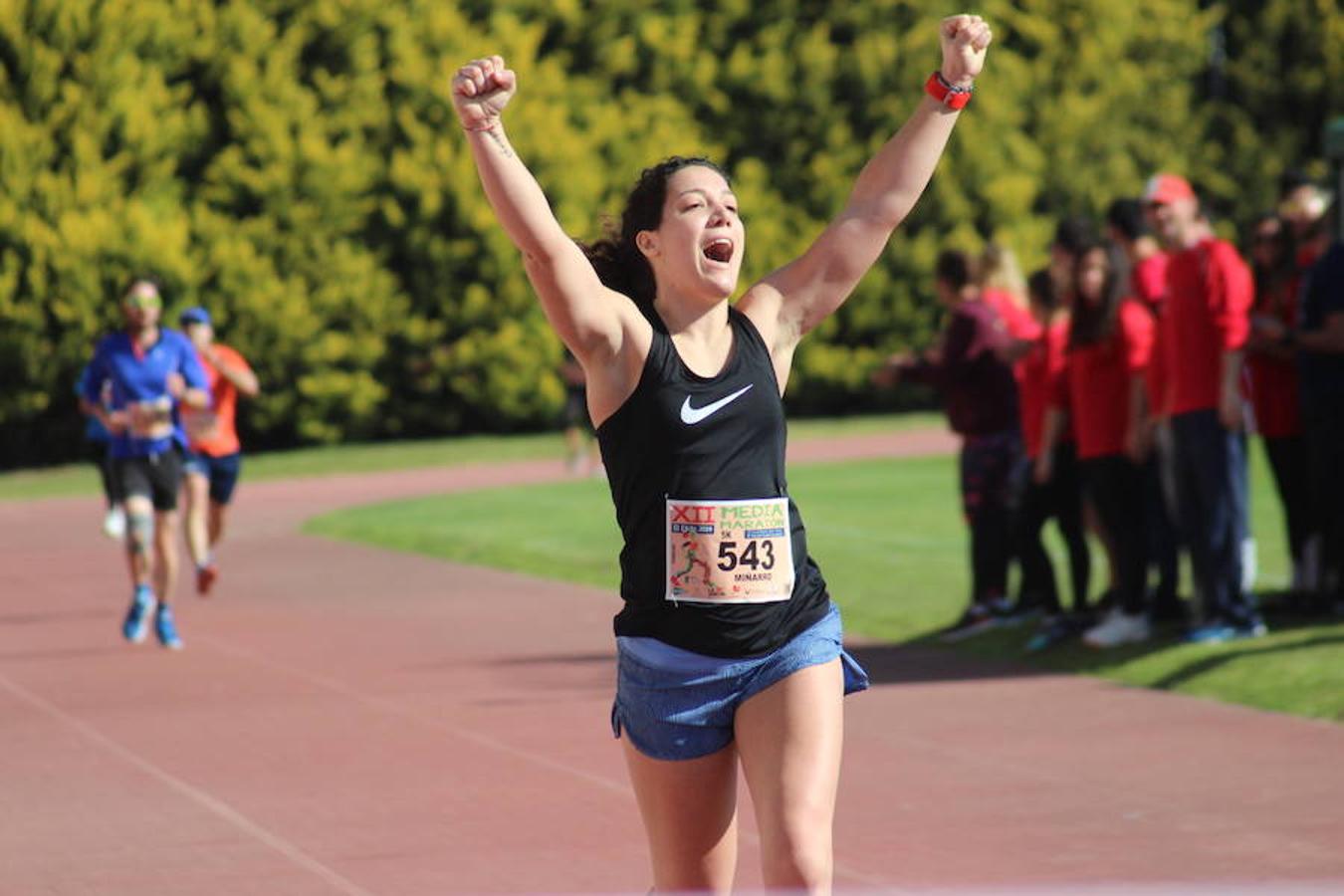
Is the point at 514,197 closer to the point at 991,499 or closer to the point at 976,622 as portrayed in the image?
the point at 991,499

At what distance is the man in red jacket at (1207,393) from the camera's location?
9.88 meters

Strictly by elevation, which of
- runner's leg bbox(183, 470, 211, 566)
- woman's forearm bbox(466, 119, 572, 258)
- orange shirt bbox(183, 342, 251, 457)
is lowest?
runner's leg bbox(183, 470, 211, 566)

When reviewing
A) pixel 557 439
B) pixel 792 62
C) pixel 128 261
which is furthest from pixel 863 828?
pixel 792 62

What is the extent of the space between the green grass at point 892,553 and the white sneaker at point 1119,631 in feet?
0.25

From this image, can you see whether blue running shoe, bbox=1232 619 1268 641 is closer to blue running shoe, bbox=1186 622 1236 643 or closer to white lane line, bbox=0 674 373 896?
blue running shoe, bbox=1186 622 1236 643

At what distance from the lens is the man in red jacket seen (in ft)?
32.4

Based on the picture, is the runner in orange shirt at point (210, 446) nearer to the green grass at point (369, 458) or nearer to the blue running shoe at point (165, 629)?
the blue running shoe at point (165, 629)

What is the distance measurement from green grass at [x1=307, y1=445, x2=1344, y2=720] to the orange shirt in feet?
7.89

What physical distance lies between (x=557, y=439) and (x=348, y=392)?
322 centimetres

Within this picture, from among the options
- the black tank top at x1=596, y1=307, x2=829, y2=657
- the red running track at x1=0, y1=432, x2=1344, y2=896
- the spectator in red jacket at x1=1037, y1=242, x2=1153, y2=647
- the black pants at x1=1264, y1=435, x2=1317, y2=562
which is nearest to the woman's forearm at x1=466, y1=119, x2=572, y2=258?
the black tank top at x1=596, y1=307, x2=829, y2=657

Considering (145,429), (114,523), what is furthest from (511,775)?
(114,523)

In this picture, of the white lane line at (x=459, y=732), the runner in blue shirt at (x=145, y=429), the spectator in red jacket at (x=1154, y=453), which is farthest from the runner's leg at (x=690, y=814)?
the runner in blue shirt at (x=145, y=429)

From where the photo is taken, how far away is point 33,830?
7402 mm

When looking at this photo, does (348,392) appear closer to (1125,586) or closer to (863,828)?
(1125,586)
